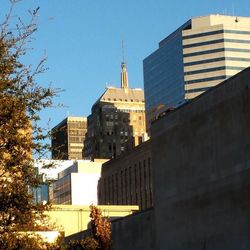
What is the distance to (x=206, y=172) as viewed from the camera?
52750 millimetres

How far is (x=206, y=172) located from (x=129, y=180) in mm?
120067

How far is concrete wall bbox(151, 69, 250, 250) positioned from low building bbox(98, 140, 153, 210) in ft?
310

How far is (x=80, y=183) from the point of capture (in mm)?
192375

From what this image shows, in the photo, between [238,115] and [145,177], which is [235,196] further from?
[145,177]

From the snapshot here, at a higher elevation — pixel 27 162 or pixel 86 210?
pixel 86 210

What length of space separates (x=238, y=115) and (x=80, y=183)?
14581 cm

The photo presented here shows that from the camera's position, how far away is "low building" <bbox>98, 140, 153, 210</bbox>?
16212 cm

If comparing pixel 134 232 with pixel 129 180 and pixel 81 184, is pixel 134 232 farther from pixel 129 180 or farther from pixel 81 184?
pixel 81 184

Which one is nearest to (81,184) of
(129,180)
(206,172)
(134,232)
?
(129,180)

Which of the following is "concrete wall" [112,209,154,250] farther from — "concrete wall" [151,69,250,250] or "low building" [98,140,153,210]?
"low building" [98,140,153,210]

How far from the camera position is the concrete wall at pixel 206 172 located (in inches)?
1890

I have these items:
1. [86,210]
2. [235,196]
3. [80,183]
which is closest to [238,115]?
[235,196]

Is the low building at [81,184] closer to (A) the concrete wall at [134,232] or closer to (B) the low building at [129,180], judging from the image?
(B) the low building at [129,180]

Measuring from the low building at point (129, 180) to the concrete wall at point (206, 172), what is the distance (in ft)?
310
